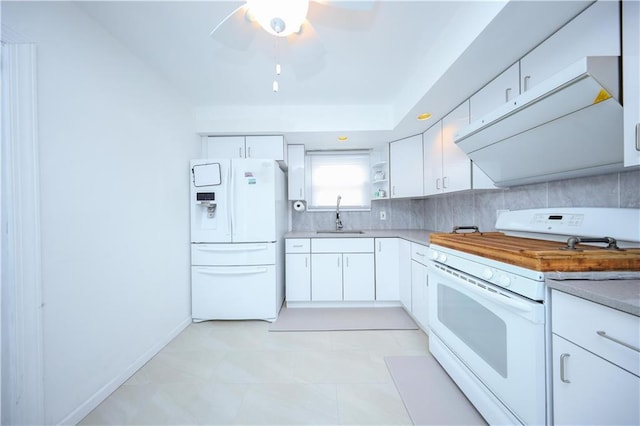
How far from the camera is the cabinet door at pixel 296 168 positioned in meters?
3.09

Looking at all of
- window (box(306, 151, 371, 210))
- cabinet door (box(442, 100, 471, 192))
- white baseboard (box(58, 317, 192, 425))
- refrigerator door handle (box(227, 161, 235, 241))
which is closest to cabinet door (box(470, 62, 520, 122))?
cabinet door (box(442, 100, 471, 192))

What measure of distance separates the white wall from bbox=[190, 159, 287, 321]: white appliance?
37cm

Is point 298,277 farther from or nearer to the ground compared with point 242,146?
nearer to the ground

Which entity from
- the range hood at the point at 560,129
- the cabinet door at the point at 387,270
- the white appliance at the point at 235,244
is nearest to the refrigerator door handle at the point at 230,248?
the white appliance at the point at 235,244

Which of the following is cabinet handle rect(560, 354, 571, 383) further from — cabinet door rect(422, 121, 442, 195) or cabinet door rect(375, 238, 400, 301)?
cabinet door rect(375, 238, 400, 301)

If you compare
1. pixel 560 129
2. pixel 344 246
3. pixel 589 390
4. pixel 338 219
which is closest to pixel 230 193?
pixel 344 246

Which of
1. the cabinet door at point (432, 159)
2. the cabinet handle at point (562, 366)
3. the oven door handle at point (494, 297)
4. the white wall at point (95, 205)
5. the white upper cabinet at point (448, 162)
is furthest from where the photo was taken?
the cabinet door at point (432, 159)

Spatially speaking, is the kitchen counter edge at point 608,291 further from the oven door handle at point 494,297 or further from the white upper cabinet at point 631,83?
the white upper cabinet at point 631,83

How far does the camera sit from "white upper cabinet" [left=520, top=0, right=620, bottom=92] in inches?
38.2

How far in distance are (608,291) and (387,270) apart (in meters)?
2.02

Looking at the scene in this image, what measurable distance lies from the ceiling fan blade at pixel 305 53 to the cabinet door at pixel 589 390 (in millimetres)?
1948

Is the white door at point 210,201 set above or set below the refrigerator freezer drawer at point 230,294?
above

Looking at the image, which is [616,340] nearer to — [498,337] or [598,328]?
[598,328]

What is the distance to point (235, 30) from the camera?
126 cm
